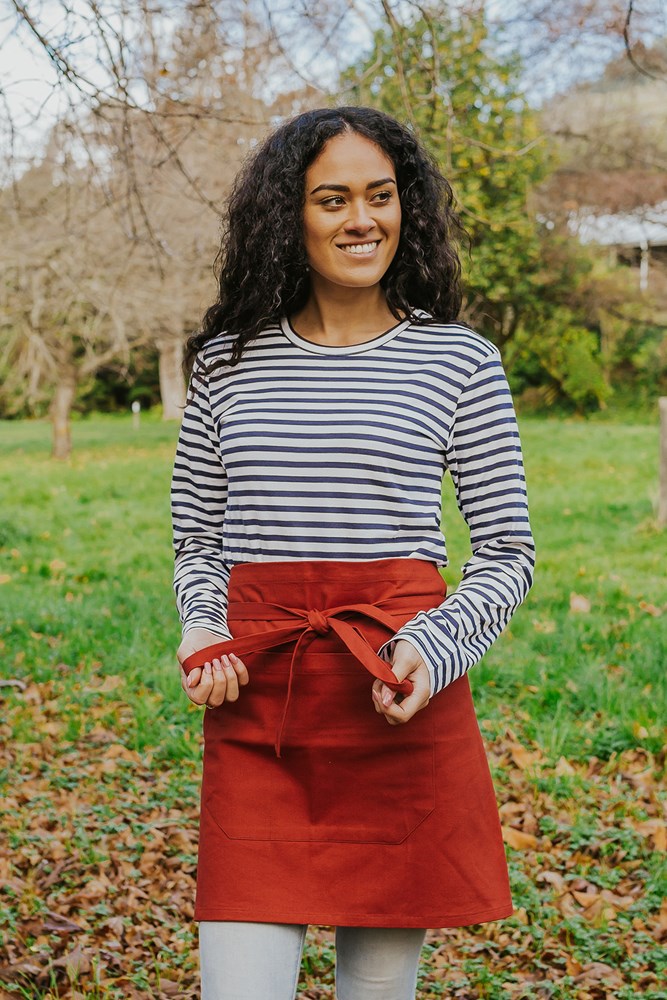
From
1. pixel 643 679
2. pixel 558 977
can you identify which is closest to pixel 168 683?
pixel 643 679

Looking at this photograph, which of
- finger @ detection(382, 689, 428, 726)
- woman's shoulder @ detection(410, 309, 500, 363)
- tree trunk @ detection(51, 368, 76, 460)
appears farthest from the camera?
tree trunk @ detection(51, 368, 76, 460)

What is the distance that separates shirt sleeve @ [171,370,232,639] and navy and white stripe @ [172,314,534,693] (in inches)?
0.9

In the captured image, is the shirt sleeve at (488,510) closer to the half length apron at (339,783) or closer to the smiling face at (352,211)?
the half length apron at (339,783)

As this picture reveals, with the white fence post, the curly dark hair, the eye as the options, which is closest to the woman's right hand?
the curly dark hair

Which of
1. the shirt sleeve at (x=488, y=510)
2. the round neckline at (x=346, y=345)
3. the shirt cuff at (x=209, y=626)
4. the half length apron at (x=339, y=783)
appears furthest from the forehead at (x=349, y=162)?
the shirt cuff at (x=209, y=626)

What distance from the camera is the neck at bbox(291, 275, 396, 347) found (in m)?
1.94

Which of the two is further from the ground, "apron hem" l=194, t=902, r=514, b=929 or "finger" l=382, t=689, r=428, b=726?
"finger" l=382, t=689, r=428, b=726

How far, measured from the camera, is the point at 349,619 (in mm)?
1764

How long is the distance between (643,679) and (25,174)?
494 centimetres

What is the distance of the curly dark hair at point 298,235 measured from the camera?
1.94 meters

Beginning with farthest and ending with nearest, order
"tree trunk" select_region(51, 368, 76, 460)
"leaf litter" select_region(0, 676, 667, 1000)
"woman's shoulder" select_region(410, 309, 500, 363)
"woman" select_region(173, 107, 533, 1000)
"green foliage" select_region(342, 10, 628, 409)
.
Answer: "tree trunk" select_region(51, 368, 76, 460), "green foliage" select_region(342, 10, 628, 409), "leaf litter" select_region(0, 676, 667, 1000), "woman's shoulder" select_region(410, 309, 500, 363), "woman" select_region(173, 107, 533, 1000)

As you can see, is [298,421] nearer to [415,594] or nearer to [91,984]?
[415,594]

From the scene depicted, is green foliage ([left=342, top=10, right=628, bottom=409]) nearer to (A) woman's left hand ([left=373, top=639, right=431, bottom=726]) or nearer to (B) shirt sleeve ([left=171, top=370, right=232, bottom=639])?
(B) shirt sleeve ([left=171, top=370, right=232, bottom=639])

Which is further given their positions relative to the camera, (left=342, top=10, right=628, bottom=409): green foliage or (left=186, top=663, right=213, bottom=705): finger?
(left=342, top=10, right=628, bottom=409): green foliage
